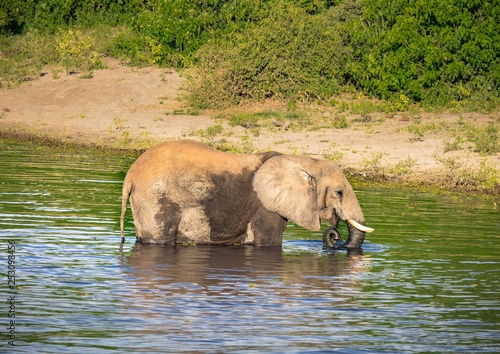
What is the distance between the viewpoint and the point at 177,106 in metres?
24.4

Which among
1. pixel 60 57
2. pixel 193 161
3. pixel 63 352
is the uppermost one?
pixel 60 57

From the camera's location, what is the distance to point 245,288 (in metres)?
10.1

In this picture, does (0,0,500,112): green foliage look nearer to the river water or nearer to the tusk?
the river water

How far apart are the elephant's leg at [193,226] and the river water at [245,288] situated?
213mm

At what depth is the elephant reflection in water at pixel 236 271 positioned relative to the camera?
10070 mm

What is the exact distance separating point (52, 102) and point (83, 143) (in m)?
3.62

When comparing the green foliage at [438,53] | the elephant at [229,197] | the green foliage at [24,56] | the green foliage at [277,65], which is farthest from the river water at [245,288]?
the green foliage at [24,56]

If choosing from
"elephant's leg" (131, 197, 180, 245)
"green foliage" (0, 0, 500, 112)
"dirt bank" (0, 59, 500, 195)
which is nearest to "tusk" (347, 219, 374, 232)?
"elephant's leg" (131, 197, 180, 245)

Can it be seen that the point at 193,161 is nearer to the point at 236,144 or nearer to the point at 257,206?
the point at 257,206

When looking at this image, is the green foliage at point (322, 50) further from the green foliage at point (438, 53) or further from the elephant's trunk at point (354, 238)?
the elephant's trunk at point (354, 238)

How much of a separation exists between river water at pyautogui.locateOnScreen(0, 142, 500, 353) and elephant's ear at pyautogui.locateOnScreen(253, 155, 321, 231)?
0.43m

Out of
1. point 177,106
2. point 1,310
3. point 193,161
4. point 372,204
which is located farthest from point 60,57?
point 1,310

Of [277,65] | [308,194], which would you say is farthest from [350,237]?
[277,65]

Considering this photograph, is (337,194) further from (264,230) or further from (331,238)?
(264,230)
